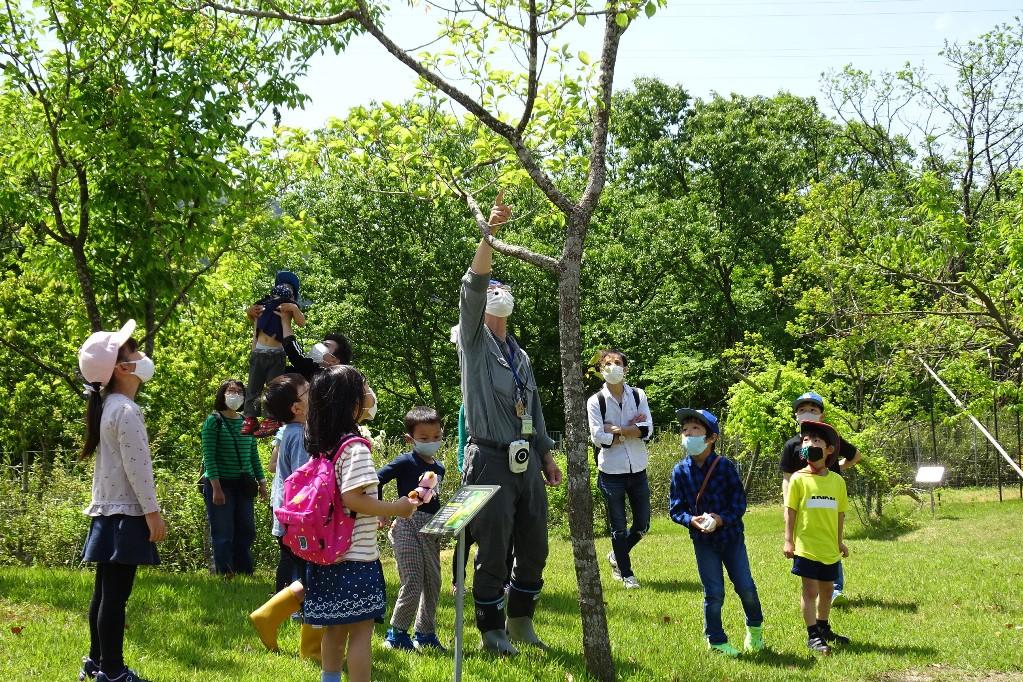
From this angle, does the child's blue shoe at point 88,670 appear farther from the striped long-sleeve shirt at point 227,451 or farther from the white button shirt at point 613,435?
the white button shirt at point 613,435

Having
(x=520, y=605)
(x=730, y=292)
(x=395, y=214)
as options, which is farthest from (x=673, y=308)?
(x=520, y=605)

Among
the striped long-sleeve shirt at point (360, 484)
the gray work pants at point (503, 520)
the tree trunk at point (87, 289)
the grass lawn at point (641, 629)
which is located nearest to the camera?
the striped long-sleeve shirt at point (360, 484)

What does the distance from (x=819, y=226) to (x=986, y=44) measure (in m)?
16.7

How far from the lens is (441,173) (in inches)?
260

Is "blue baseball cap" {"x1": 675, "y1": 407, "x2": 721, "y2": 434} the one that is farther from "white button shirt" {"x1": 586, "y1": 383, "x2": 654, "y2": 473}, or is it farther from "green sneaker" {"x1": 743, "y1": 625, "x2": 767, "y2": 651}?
"white button shirt" {"x1": 586, "y1": 383, "x2": 654, "y2": 473}

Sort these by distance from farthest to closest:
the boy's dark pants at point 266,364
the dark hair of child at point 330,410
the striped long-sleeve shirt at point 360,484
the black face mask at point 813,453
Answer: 1. the black face mask at point 813,453
2. the boy's dark pants at point 266,364
3. the dark hair of child at point 330,410
4. the striped long-sleeve shirt at point 360,484

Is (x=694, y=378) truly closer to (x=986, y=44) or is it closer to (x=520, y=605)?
(x=986, y=44)

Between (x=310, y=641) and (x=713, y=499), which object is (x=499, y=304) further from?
(x=310, y=641)

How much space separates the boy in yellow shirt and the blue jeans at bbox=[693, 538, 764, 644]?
41 cm

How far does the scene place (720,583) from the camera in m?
6.94

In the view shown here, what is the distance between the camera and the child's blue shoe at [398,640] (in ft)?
21.4

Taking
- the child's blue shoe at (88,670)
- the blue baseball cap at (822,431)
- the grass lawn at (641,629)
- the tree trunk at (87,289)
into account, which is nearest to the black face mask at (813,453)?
the blue baseball cap at (822,431)

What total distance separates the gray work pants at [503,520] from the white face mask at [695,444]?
1.25 metres

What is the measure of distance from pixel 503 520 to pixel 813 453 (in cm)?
254
